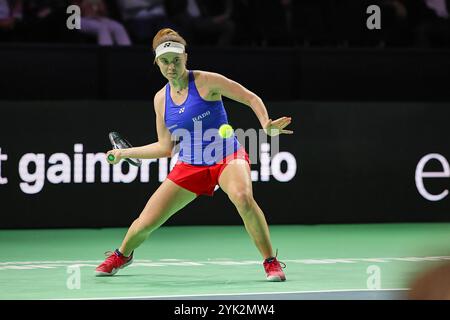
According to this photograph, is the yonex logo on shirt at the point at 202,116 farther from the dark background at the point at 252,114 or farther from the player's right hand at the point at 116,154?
the dark background at the point at 252,114

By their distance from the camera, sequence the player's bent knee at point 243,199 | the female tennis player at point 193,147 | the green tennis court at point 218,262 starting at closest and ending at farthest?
the green tennis court at point 218,262 < the player's bent knee at point 243,199 < the female tennis player at point 193,147

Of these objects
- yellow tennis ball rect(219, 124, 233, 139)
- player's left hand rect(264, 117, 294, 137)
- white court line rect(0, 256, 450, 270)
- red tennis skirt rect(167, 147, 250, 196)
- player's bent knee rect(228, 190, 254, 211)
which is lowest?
white court line rect(0, 256, 450, 270)

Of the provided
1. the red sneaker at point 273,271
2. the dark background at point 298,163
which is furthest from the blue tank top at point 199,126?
the dark background at point 298,163

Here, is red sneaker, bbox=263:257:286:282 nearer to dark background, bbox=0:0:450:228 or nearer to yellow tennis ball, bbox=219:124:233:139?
yellow tennis ball, bbox=219:124:233:139

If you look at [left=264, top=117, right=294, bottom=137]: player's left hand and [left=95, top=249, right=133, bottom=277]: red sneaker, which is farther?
[left=95, top=249, right=133, bottom=277]: red sneaker

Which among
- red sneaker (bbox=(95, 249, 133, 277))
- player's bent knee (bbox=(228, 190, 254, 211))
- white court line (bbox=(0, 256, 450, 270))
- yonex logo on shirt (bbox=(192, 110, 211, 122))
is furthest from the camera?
white court line (bbox=(0, 256, 450, 270))

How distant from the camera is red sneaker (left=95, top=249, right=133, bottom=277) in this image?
826 cm

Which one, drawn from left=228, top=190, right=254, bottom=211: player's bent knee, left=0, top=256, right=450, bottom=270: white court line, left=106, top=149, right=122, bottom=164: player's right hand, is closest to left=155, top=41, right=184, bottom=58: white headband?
left=106, top=149, right=122, bottom=164: player's right hand

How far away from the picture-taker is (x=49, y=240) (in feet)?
36.3

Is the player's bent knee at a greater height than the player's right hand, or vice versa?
the player's right hand

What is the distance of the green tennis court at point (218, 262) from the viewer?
24.4 ft

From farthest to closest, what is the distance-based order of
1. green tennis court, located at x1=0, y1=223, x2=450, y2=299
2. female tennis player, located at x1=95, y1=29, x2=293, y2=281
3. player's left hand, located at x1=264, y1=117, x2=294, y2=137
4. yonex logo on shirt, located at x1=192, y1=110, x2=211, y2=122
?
yonex logo on shirt, located at x1=192, y1=110, x2=211, y2=122
female tennis player, located at x1=95, y1=29, x2=293, y2=281
green tennis court, located at x1=0, y1=223, x2=450, y2=299
player's left hand, located at x1=264, y1=117, x2=294, y2=137
